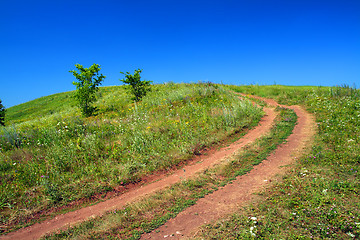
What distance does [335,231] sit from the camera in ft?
11.3

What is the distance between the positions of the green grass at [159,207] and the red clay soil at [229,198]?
174mm

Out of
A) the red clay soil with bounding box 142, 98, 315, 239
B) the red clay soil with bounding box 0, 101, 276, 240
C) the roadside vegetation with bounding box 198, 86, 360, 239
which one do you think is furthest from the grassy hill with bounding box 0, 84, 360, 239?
the red clay soil with bounding box 0, 101, 276, 240

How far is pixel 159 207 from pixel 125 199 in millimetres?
1231

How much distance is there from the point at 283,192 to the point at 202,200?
1.95m

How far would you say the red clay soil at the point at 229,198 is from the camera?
4.07m

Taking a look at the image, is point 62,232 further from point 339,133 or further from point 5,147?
point 339,133

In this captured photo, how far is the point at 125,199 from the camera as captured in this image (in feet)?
18.3

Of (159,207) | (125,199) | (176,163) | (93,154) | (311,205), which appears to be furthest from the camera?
(93,154)

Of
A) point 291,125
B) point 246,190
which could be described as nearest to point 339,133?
point 291,125

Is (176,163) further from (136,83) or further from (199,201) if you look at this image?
(136,83)

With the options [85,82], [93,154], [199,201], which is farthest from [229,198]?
[85,82]

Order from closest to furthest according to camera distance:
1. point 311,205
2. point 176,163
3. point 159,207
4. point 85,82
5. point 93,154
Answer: point 311,205 → point 159,207 → point 176,163 → point 93,154 → point 85,82

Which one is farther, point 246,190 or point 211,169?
point 211,169

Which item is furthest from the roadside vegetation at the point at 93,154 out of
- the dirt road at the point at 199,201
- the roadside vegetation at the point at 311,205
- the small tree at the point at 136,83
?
the small tree at the point at 136,83
